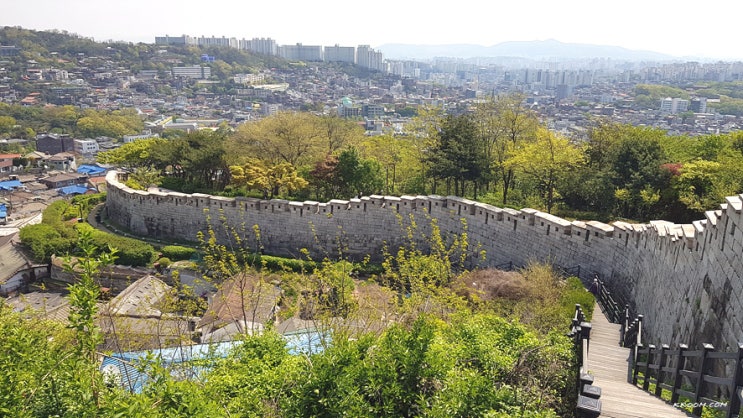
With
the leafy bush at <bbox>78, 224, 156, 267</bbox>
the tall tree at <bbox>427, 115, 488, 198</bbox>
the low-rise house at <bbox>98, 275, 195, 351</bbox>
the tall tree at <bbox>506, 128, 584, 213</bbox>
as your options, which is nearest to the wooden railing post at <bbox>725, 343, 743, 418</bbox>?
the low-rise house at <bbox>98, 275, 195, 351</bbox>

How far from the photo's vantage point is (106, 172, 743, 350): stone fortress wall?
21.7 feet

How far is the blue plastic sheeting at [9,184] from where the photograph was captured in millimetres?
46094

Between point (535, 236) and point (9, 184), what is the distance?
50422 millimetres

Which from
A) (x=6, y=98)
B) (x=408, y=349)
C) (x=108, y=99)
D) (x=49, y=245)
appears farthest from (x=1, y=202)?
(x=108, y=99)

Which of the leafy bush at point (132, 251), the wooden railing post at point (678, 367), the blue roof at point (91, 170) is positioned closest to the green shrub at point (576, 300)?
the wooden railing post at point (678, 367)

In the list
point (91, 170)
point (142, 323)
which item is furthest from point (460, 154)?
A: point (91, 170)

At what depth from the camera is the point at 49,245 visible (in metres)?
19.9

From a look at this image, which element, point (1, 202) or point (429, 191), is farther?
point (1, 202)

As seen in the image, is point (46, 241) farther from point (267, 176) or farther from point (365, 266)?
point (365, 266)

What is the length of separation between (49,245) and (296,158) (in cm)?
1010

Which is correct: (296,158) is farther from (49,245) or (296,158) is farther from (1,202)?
(1,202)

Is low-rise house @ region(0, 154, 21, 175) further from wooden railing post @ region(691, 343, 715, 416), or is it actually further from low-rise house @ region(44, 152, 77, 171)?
wooden railing post @ region(691, 343, 715, 416)

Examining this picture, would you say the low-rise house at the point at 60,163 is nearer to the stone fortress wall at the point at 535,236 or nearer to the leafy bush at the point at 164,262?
the stone fortress wall at the point at 535,236

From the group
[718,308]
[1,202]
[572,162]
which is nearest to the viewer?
[718,308]
